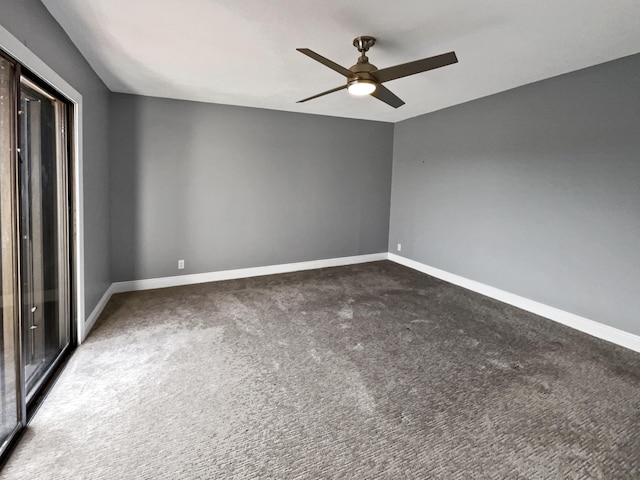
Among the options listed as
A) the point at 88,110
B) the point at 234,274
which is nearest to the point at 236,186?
the point at 234,274

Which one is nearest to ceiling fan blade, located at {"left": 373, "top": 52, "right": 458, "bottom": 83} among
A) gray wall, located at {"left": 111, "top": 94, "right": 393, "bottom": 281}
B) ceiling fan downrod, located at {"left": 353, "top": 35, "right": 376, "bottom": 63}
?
ceiling fan downrod, located at {"left": 353, "top": 35, "right": 376, "bottom": 63}

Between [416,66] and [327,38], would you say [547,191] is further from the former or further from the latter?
[327,38]

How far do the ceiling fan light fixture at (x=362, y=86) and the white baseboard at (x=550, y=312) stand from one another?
3.01 meters

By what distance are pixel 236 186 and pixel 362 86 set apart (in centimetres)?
268

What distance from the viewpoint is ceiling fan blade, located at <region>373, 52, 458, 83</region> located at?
6.84 ft

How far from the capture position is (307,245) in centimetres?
534

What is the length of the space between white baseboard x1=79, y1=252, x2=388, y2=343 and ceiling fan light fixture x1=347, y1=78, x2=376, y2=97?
3.11 m

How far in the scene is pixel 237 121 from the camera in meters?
4.58

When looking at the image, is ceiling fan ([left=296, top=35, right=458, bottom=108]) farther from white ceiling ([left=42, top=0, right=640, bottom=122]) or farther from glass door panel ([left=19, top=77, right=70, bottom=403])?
glass door panel ([left=19, top=77, right=70, bottom=403])

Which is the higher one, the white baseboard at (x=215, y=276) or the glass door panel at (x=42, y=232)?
the glass door panel at (x=42, y=232)

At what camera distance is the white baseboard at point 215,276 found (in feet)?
12.6

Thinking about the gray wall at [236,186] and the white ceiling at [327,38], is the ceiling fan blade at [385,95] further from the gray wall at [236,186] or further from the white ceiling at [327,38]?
the gray wall at [236,186]

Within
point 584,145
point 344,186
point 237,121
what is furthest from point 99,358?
point 584,145

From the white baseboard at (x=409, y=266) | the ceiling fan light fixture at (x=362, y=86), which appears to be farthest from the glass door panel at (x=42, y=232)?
the ceiling fan light fixture at (x=362, y=86)
